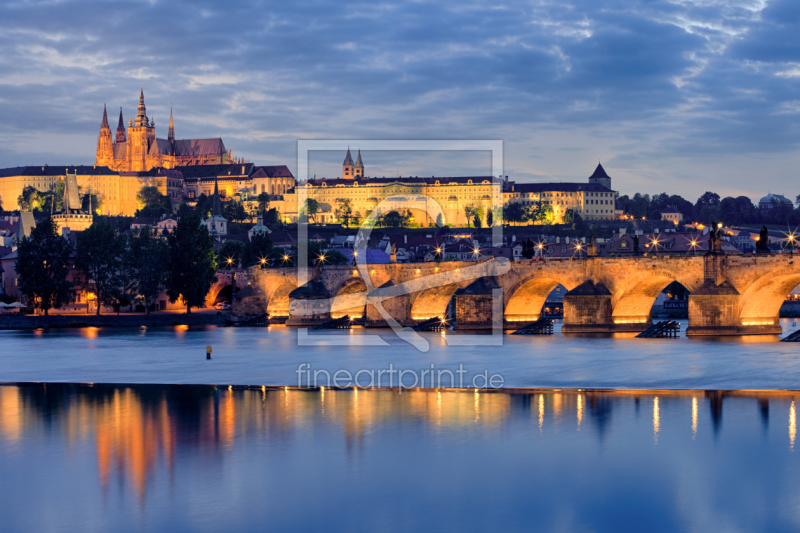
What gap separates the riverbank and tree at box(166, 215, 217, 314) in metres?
1.79

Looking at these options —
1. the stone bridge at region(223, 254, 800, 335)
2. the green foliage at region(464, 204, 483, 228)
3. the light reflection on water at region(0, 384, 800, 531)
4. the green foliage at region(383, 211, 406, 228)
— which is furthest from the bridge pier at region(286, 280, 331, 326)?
the green foliage at region(464, 204, 483, 228)

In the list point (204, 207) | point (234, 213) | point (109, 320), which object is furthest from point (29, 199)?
point (109, 320)

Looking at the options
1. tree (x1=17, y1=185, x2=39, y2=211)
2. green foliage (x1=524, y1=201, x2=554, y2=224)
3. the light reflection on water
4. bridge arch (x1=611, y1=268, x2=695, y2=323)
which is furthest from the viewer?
tree (x1=17, y1=185, x2=39, y2=211)

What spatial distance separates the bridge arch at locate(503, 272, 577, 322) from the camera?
5659 cm

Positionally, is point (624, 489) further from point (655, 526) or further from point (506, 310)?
point (506, 310)

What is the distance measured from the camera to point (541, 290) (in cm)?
5919

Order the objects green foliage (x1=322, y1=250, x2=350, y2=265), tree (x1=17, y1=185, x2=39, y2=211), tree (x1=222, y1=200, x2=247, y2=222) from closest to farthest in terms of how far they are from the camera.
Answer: green foliage (x1=322, y1=250, x2=350, y2=265) < tree (x1=222, y1=200, x2=247, y2=222) < tree (x1=17, y1=185, x2=39, y2=211)

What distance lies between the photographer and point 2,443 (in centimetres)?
2377

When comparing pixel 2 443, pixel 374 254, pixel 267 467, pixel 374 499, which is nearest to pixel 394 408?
pixel 267 467

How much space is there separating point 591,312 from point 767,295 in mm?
9442

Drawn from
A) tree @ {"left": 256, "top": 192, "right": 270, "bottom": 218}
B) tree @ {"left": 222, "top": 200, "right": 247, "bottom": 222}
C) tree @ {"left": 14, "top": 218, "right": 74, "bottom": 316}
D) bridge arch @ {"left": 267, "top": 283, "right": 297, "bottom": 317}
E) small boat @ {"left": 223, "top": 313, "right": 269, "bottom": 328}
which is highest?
tree @ {"left": 256, "top": 192, "right": 270, "bottom": 218}

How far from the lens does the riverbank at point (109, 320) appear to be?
70312 mm

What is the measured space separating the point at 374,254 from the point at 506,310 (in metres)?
59.5

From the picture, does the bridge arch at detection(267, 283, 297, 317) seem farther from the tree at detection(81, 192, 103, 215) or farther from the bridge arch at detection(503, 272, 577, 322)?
the tree at detection(81, 192, 103, 215)
